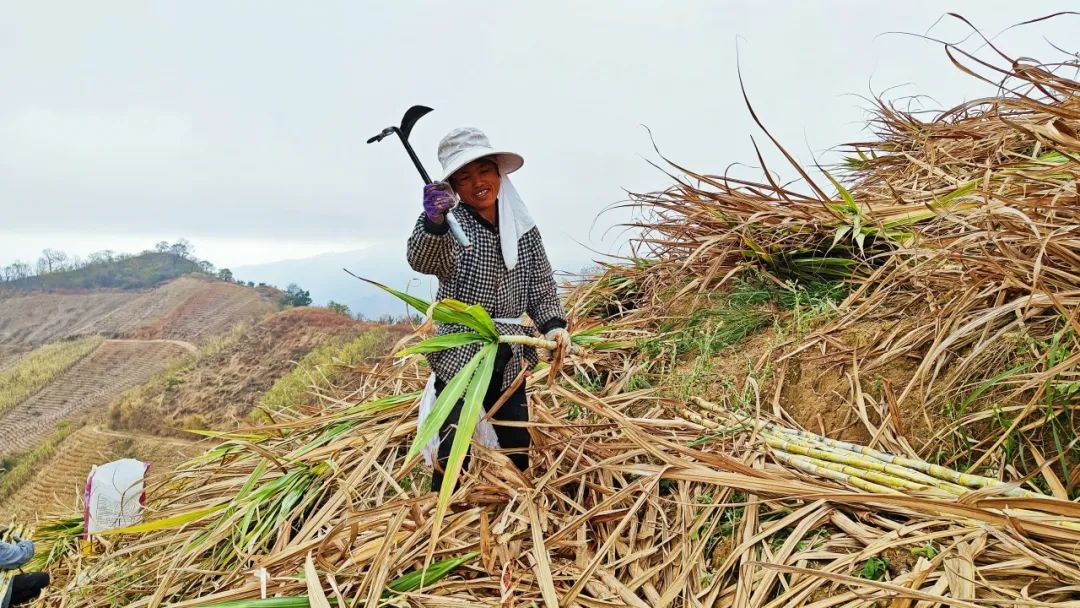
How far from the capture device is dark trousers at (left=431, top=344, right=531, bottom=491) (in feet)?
7.70

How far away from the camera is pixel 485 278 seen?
233 centimetres

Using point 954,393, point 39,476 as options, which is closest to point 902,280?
point 954,393

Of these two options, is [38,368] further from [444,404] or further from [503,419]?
[444,404]

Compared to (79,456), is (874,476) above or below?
above

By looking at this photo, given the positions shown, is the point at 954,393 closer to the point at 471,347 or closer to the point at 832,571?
the point at 832,571

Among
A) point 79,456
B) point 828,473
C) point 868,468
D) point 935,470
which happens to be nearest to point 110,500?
point 828,473

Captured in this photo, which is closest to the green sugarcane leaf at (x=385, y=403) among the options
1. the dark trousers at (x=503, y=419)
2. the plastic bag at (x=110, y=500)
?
the dark trousers at (x=503, y=419)

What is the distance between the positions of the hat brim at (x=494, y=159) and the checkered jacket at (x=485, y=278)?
17cm

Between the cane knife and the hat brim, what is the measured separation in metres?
0.10

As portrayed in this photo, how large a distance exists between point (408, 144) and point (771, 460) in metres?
1.59

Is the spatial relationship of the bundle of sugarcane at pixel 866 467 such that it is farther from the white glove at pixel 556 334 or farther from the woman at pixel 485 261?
the woman at pixel 485 261

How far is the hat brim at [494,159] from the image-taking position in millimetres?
2178

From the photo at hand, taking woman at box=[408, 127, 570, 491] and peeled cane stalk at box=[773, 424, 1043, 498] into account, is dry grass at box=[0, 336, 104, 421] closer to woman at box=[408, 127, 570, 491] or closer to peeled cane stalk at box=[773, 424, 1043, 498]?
woman at box=[408, 127, 570, 491]

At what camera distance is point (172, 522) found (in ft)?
7.79
